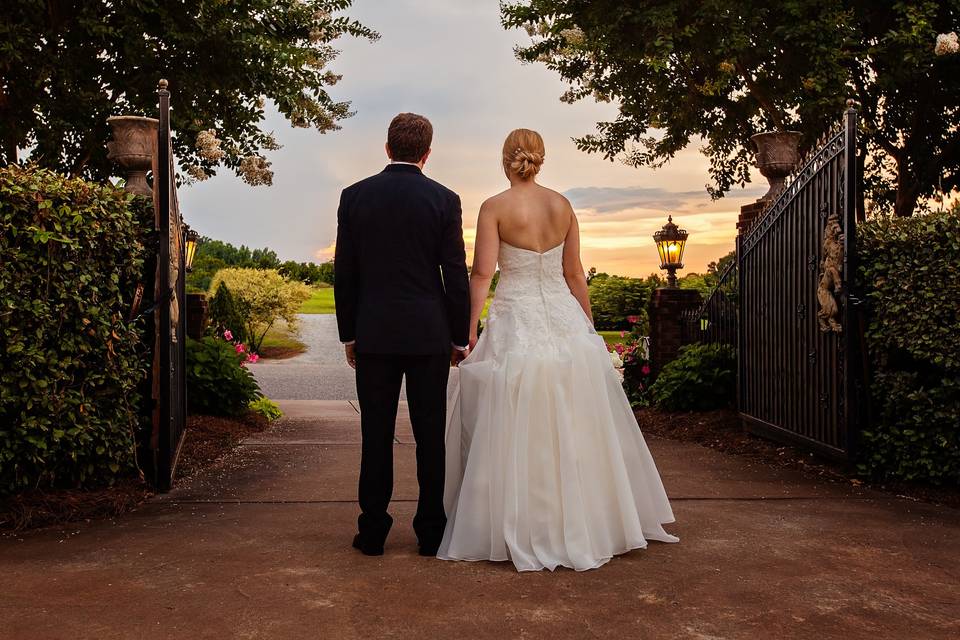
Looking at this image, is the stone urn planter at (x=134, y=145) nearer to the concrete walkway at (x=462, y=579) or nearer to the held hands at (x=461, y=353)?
the concrete walkway at (x=462, y=579)

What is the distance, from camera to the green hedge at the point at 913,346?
17.6 feet

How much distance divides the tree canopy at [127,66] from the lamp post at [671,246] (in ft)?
19.7

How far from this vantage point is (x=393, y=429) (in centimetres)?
405

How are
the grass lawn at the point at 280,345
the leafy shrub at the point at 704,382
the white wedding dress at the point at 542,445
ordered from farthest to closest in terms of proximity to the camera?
the grass lawn at the point at 280,345 < the leafy shrub at the point at 704,382 < the white wedding dress at the point at 542,445

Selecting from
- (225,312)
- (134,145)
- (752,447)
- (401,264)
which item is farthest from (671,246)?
(225,312)

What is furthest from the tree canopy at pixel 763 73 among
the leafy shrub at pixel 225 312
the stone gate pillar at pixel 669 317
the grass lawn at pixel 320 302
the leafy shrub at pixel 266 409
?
the grass lawn at pixel 320 302

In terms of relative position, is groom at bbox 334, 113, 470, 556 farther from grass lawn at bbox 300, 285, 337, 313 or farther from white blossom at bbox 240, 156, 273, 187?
grass lawn at bbox 300, 285, 337, 313

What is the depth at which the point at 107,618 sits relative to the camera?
328 cm

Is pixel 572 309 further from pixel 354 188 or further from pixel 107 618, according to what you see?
pixel 107 618

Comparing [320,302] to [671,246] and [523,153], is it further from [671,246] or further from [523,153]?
[523,153]

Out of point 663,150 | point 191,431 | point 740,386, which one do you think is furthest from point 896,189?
point 191,431

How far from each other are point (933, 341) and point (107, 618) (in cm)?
481

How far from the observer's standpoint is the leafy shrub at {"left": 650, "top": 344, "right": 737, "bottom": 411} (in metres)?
9.03

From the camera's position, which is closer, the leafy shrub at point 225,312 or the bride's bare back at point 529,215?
the bride's bare back at point 529,215
